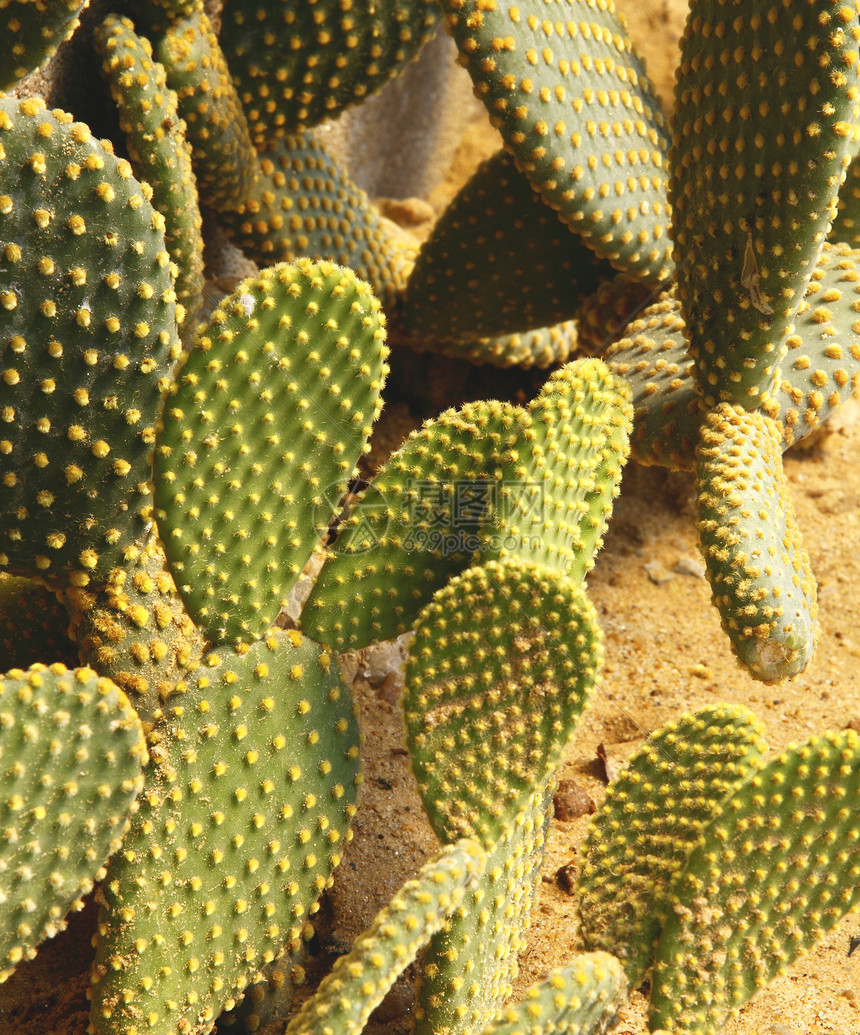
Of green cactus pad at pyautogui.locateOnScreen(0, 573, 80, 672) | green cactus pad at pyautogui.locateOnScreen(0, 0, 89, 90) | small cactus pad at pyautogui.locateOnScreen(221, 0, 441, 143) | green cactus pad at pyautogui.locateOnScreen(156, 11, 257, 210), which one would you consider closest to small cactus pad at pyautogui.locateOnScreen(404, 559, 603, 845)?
green cactus pad at pyautogui.locateOnScreen(0, 573, 80, 672)

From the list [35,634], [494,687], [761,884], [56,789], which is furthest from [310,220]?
[761,884]

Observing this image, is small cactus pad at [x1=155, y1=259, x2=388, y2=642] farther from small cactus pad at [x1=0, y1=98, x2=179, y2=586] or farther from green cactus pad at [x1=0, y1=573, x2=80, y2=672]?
green cactus pad at [x1=0, y1=573, x2=80, y2=672]

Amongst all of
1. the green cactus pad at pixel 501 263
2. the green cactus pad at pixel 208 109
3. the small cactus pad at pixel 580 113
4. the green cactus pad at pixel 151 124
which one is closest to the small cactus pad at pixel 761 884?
the small cactus pad at pixel 580 113

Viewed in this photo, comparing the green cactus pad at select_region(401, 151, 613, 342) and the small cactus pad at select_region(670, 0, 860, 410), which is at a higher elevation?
the small cactus pad at select_region(670, 0, 860, 410)

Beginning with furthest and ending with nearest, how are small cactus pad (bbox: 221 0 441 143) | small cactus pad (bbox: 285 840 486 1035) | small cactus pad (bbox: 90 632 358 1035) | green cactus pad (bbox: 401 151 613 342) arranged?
green cactus pad (bbox: 401 151 613 342) < small cactus pad (bbox: 221 0 441 143) < small cactus pad (bbox: 90 632 358 1035) < small cactus pad (bbox: 285 840 486 1035)

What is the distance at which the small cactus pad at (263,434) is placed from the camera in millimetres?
1159

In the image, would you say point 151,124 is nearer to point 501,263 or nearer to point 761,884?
point 501,263

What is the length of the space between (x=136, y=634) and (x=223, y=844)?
0.27 m

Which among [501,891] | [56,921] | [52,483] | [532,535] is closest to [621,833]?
[501,891]

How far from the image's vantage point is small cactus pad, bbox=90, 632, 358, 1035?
1.14 meters

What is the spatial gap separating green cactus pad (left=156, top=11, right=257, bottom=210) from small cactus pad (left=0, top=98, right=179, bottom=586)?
0.65m

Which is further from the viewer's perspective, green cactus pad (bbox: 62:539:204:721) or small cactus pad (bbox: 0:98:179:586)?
green cactus pad (bbox: 62:539:204:721)

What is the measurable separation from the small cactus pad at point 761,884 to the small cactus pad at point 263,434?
1.99ft

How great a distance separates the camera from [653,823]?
128 cm
